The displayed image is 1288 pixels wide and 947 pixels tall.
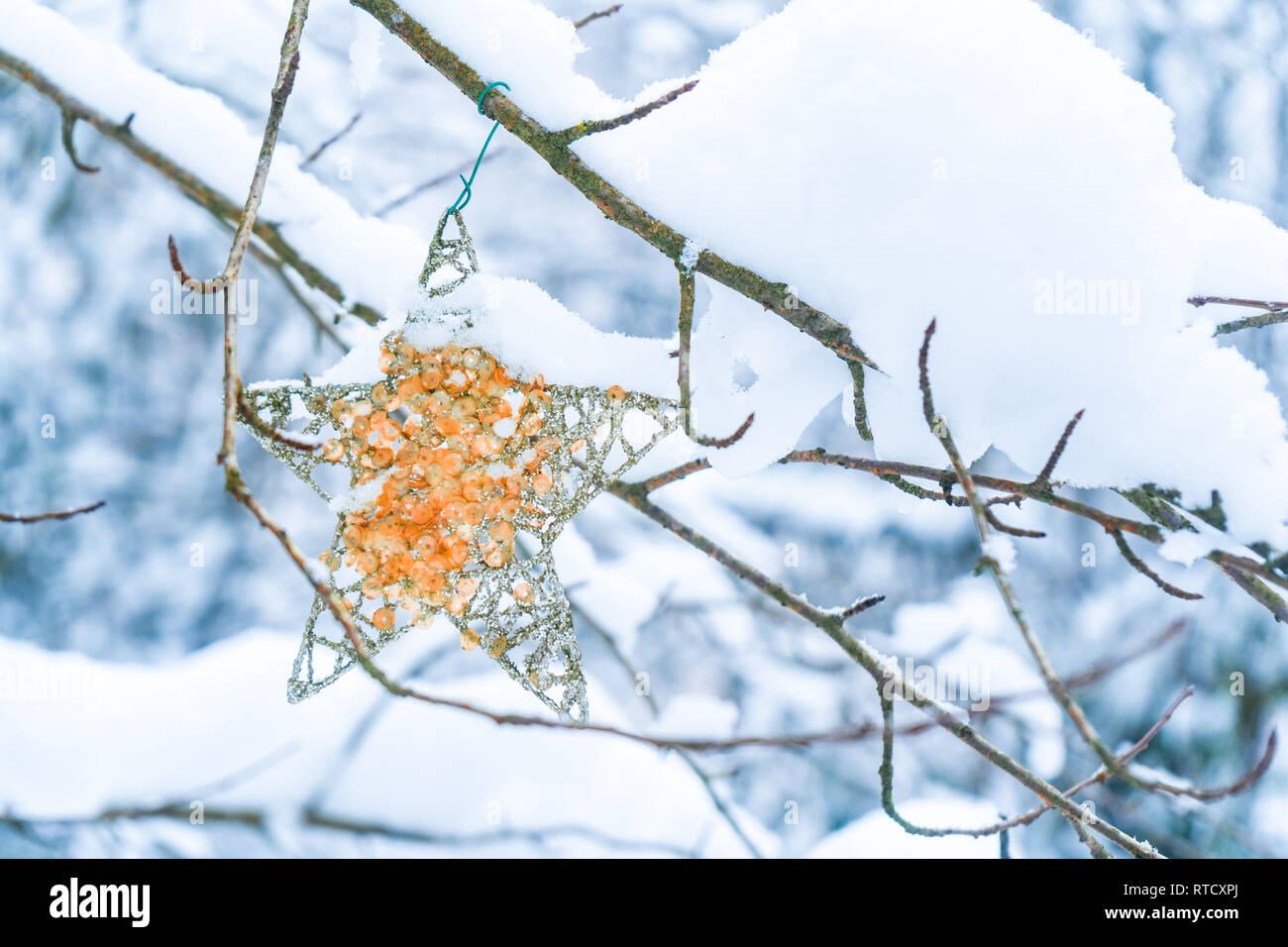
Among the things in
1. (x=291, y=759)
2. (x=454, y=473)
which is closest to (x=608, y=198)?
(x=454, y=473)

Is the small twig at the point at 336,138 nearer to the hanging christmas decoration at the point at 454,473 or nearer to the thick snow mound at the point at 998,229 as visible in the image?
the hanging christmas decoration at the point at 454,473

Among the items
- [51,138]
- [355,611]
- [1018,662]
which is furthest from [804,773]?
[51,138]

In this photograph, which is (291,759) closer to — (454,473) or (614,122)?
(454,473)

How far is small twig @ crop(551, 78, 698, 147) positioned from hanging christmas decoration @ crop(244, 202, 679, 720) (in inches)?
5.2

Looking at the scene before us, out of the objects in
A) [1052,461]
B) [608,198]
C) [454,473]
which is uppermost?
[608,198]

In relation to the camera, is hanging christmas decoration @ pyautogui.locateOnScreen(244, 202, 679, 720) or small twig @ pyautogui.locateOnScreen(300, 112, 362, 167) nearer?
hanging christmas decoration @ pyautogui.locateOnScreen(244, 202, 679, 720)

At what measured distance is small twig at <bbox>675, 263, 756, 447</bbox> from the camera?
63 centimetres

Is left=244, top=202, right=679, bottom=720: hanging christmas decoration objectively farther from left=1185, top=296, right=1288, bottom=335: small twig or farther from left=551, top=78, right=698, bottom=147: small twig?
left=1185, top=296, right=1288, bottom=335: small twig

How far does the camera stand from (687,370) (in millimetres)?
627

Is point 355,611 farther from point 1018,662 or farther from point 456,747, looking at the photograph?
point 1018,662

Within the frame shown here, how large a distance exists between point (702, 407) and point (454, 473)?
0.25 m

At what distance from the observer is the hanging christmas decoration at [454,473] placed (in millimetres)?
697

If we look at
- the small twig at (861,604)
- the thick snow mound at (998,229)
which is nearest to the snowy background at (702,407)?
the thick snow mound at (998,229)

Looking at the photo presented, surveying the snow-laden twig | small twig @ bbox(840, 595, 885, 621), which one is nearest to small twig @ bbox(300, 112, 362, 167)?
the snow-laden twig
